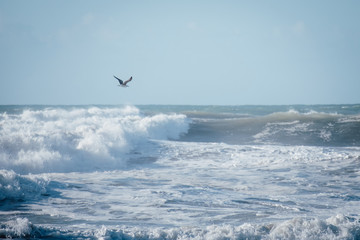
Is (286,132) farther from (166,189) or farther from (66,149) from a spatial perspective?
(166,189)

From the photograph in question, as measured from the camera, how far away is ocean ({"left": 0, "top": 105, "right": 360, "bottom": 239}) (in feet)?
14.9

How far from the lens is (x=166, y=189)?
7.25 meters

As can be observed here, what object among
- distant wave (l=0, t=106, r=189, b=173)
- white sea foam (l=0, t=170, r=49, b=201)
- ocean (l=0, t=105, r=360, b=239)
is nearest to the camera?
ocean (l=0, t=105, r=360, b=239)

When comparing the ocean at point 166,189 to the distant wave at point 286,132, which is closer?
the ocean at point 166,189

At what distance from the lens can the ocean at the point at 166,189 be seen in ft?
14.9

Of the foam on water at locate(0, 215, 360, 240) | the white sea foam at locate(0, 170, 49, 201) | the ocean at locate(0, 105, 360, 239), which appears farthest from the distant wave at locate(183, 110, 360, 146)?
the foam on water at locate(0, 215, 360, 240)

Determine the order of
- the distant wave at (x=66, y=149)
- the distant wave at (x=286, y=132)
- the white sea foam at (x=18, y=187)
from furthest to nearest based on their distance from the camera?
the distant wave at (x=286, y=132) → the distant wave at (x=66, y=149) → the white sea foam at (x=18, y=187)

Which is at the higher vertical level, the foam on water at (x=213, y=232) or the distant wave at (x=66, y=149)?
the distant wave at (x=66, y=149)

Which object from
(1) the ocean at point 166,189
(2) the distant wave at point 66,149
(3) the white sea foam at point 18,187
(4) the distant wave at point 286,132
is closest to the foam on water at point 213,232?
(1) the ocean at point 166,189

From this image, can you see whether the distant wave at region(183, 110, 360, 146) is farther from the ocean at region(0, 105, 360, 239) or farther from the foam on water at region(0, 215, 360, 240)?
the foam on water at region(0, 215, 360, 240)

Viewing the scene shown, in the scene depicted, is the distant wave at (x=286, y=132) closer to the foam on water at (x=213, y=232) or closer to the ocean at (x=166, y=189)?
the ocean at (x=166, y=189)

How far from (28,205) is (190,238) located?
2916mm

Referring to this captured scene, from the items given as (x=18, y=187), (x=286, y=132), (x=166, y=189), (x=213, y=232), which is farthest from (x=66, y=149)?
(x=286, y=132)

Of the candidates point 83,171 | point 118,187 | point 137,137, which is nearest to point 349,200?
point 118,187
